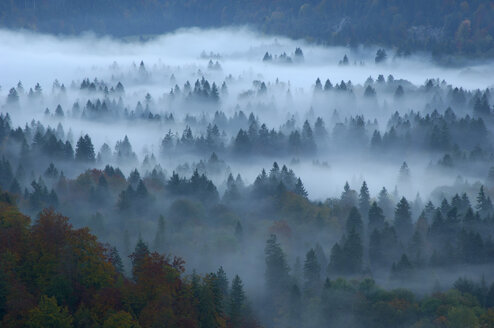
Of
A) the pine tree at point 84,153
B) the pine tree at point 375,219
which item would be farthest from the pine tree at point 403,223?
the pine tree at point 84,153

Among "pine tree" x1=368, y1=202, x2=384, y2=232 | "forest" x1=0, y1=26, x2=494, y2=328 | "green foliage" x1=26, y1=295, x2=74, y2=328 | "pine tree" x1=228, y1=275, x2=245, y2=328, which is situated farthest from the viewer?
"pine tree" x1=368, y1=202, x2=384, y2=232

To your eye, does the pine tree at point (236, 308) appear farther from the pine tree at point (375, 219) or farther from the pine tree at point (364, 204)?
the pine tree at point (364, 204)

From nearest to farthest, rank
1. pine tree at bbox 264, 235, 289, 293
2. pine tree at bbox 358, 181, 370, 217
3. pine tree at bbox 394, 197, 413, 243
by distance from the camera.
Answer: pine tree at bbox 264, 235, 289, 293, pine tree at bbox 394, 197, 413, 243, pine tree at bbox 358, 181, 370, 217

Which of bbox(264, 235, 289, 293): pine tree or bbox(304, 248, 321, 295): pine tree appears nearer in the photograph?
bbox(304, 248, 321, 295): pine tree

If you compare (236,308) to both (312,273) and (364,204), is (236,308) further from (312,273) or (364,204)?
(364,204)

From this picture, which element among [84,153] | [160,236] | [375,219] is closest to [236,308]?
[160,236]

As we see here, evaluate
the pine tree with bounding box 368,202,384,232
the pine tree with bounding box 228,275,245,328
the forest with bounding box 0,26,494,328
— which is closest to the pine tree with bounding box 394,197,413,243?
the forest with bounding box 0,26,494,328

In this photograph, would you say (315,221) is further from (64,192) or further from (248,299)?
(64,192)

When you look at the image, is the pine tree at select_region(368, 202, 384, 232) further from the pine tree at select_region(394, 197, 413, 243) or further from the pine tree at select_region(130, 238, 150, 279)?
the pine tree at select_region(130, 238, 150, 279)

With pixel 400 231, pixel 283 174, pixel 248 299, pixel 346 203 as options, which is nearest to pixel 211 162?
pixel 283 174

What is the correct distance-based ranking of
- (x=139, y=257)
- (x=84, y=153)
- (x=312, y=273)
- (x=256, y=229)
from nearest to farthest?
(x=139, y=257), (x=312, y=273), (x=256, y=229), (x=84, y=153)

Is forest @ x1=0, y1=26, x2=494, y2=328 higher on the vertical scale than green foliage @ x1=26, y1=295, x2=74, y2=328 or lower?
higher

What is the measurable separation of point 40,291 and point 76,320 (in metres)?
5.40

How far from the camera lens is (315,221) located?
341 feet
